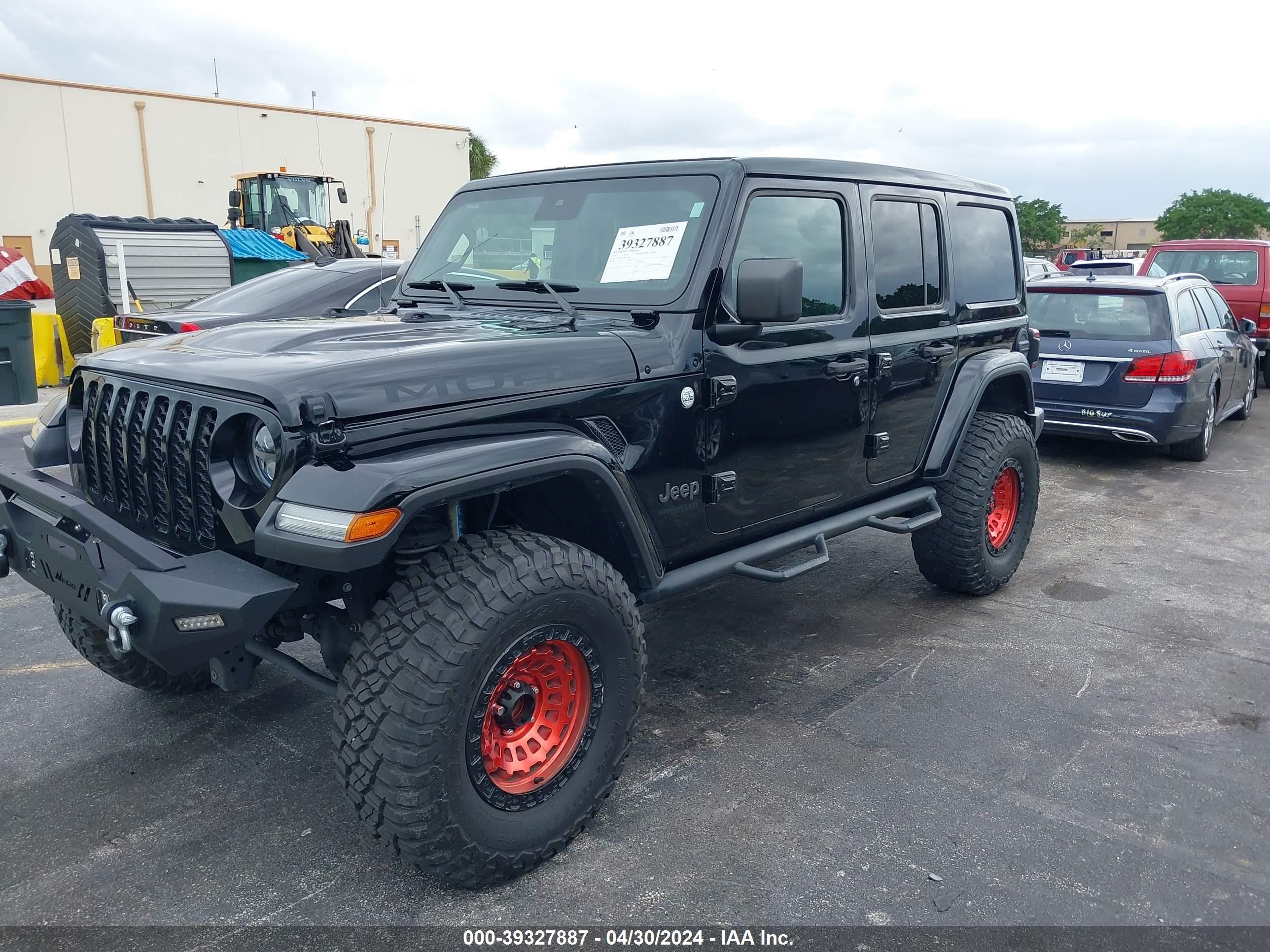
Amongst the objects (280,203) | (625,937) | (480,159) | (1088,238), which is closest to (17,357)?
(625,937)

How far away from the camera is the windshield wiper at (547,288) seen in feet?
11.3

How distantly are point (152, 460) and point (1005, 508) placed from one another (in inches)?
168

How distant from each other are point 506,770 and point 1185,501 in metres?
6.41

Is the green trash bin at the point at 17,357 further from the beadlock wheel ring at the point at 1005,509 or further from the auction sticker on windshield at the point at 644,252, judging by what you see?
the beadlock wheel ring at the point at 1005,509

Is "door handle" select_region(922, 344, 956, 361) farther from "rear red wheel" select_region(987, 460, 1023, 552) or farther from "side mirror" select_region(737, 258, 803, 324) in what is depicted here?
"side mirror" select_region(737, 258, 803, 324)

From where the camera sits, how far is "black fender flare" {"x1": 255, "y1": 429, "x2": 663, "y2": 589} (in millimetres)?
2297

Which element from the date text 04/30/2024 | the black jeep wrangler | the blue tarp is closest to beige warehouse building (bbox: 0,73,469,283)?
the blue tarp

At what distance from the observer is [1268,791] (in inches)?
127

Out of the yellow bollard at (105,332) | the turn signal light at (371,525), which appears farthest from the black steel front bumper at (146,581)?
the yellow bollard at (105,332)

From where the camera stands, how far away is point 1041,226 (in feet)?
178

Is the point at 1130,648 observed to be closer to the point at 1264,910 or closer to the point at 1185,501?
the point at 1264,910

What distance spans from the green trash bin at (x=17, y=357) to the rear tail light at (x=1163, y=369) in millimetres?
10737

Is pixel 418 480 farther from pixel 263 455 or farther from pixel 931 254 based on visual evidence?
pixel 931 254

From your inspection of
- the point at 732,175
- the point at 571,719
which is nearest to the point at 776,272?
the point at 732,175
